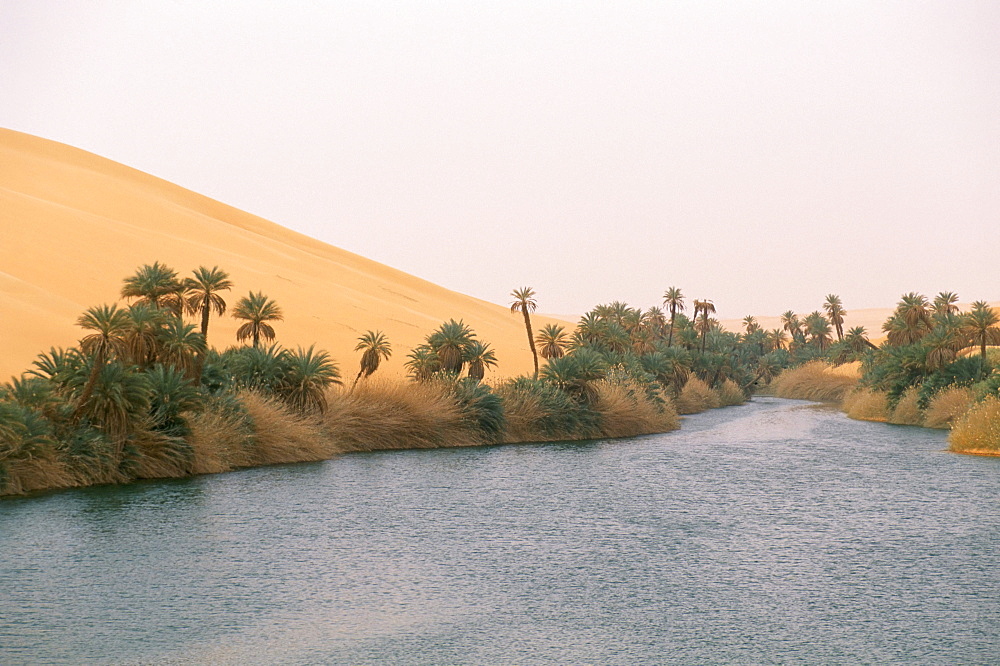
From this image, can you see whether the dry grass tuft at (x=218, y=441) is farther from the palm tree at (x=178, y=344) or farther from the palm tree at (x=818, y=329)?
the palm tree at (x=818, y=329)

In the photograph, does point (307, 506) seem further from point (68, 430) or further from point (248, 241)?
point (248, 241)

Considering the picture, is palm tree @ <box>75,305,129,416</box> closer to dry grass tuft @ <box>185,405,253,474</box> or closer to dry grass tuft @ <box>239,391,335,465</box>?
dry grass tuft @ <box>185,405,253,474</box>

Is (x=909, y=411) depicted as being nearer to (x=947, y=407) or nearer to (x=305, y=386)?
(x=947, y=407)

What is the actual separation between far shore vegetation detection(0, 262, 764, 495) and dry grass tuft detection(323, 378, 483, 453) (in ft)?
0.15

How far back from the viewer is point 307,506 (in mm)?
18531

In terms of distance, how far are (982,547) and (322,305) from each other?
53426mm

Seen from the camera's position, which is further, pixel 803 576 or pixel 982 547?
pixel 982 547

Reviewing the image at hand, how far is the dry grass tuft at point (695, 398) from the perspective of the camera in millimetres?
56281

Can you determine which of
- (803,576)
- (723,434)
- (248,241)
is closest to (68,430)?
(803,576)

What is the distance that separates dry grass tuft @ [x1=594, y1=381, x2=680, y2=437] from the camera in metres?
37.8

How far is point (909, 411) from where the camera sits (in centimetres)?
4403

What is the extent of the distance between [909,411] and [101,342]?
115 feet

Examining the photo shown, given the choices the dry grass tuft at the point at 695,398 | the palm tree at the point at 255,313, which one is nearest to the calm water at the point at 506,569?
the palm tree at the point at 255,313

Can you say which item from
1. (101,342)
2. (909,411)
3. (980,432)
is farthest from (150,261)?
(980,432)
